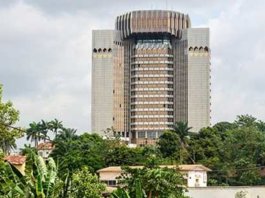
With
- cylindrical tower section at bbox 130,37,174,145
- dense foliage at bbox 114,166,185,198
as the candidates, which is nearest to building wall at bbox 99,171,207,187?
dense foliage at bbox 114,166,185,198

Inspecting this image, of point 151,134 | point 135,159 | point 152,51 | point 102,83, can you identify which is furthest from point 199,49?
point 135,159

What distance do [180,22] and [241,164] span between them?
68.6 metres

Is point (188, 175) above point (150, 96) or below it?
below

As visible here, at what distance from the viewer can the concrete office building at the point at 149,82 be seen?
13888 centimetres

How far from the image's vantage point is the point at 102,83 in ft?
→ 461

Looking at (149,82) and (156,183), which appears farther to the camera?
(149,82)

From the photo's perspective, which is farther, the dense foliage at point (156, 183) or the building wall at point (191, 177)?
the building wall at point (191, 177)

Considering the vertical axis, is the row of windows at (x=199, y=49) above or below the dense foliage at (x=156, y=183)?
above

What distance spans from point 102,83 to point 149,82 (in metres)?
8.61

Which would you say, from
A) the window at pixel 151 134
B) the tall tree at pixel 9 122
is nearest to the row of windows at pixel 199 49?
the window at pixel 151 134

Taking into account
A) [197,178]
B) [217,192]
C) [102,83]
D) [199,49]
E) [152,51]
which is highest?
[152,51]

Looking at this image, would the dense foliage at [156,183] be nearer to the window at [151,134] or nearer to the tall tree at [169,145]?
the tall tree at [169,145]

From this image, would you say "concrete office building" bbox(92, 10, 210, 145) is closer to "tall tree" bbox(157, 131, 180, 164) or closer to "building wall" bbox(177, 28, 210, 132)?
"building wall" bbox(177, 28, 210, 132)

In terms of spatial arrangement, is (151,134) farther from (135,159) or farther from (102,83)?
(135,159)
